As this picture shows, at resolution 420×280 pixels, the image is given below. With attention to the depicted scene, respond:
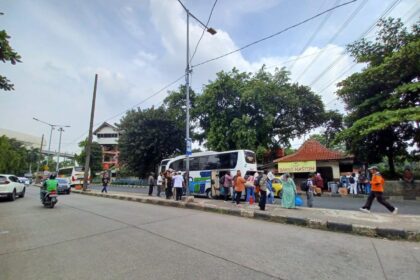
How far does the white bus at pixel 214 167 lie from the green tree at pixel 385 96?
706 centimetres

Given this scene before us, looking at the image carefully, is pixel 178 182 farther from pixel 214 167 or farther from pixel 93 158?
pixel 93 158

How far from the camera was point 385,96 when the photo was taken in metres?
18.9

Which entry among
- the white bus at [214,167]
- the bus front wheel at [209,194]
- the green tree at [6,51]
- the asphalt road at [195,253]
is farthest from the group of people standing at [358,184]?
the green tree at [6,51]

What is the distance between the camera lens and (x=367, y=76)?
61.2 feet

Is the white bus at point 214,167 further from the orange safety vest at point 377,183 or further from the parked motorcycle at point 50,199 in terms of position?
the orange safety vest at point 377,183

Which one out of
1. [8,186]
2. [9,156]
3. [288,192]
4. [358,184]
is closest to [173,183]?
[288,192]

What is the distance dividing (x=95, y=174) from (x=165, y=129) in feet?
100

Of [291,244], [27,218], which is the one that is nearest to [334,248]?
[291,244]

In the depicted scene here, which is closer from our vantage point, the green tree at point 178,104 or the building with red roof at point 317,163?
the building with red roof at point 317,163

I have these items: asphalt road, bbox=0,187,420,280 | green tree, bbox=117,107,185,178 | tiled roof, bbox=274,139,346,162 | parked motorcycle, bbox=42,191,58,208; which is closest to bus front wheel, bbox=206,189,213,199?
parked motorcycle, bbox=42,191,58,208

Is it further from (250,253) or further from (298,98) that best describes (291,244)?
(298,98)

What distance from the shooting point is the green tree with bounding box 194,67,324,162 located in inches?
1092

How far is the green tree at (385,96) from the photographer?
1645 cm

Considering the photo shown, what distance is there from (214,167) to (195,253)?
13.8 m
